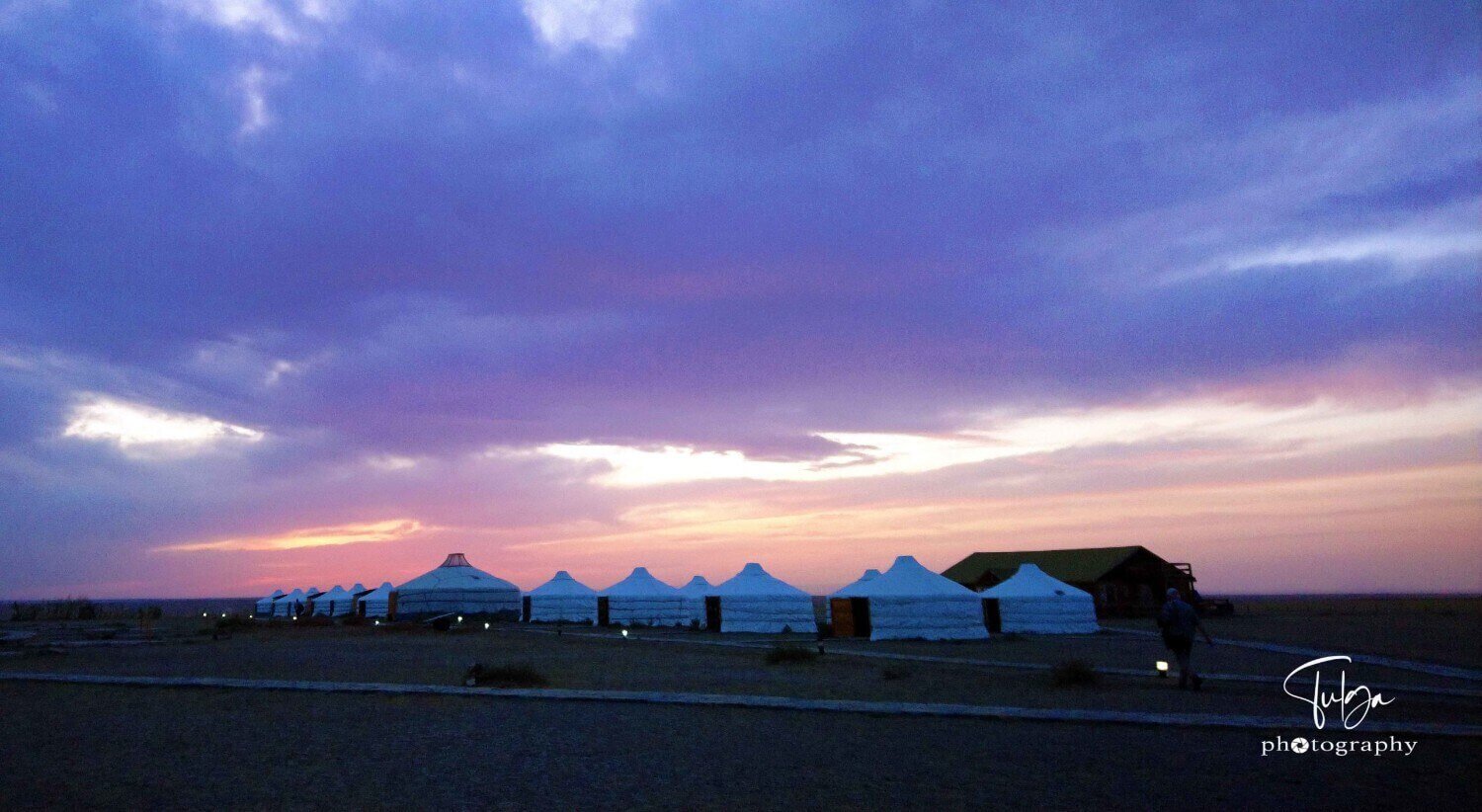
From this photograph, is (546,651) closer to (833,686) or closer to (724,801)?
(833,686)

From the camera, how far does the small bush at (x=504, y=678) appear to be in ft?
50.8

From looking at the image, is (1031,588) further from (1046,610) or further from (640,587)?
(640,587)

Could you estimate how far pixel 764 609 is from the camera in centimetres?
3819

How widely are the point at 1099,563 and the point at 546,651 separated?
3612 cm

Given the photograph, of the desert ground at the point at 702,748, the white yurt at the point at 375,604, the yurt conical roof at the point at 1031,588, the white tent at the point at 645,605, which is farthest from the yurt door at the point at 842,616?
the white yurt at the point at 375,604

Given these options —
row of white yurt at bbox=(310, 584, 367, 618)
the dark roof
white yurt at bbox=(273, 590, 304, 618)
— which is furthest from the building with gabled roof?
white yurt at bbox=(273, 590, 304, 618)

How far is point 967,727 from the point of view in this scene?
1055cm

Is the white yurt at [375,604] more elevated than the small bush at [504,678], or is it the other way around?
the small bush at [504,678]

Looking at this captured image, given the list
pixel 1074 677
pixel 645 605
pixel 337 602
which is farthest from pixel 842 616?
pixel 337 602

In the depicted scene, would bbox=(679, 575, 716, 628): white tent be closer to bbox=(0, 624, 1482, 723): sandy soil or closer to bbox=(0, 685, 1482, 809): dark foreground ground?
bbox=(0, 624, 1482, 723): sandy soil

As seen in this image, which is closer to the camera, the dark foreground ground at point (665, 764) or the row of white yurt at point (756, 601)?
the dark foreground ground at point (665, 764)

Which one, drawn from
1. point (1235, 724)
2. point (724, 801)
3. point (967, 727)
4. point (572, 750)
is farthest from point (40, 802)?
point (1235, 724)

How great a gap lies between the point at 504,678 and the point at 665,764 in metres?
8.76

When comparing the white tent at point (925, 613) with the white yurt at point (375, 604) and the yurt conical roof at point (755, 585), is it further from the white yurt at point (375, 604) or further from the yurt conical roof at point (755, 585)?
the white yurt at point (375, 604)
